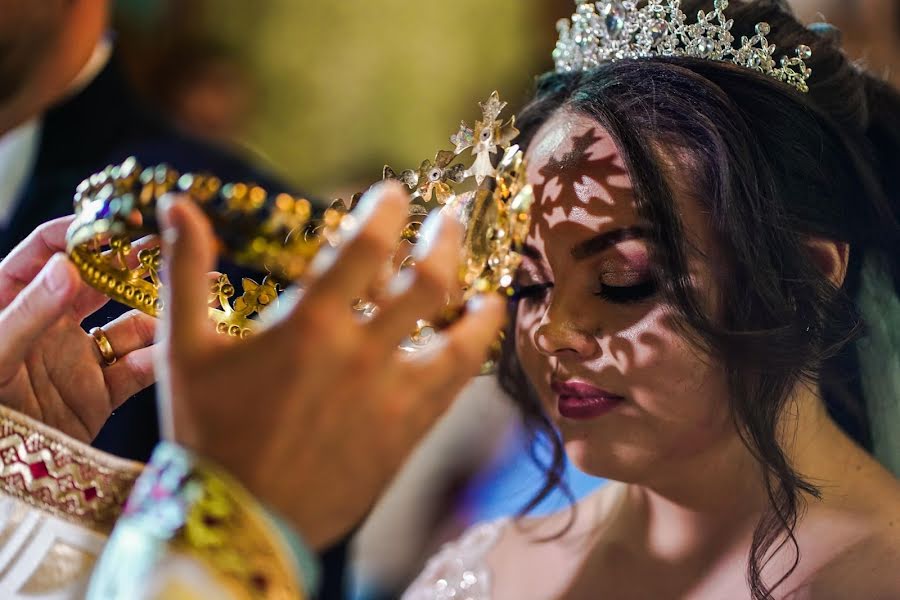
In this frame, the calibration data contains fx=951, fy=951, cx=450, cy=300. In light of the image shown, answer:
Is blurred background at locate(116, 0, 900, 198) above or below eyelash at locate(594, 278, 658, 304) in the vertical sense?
below

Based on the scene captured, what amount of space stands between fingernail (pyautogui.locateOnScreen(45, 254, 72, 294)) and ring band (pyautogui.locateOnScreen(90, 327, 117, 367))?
0.15 metres

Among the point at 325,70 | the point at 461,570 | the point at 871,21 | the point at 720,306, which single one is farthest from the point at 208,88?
the point at 720,306

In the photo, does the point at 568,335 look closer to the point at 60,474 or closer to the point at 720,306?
the point at 720,306

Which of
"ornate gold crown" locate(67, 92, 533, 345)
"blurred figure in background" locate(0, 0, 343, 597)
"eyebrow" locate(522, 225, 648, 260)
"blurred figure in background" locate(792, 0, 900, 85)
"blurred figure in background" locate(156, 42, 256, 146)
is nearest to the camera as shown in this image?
"ornate gold crown" locate(67, 92, 533, 345)

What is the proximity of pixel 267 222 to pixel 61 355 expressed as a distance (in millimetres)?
301

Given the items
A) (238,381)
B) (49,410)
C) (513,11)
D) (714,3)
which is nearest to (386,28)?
(513,11)

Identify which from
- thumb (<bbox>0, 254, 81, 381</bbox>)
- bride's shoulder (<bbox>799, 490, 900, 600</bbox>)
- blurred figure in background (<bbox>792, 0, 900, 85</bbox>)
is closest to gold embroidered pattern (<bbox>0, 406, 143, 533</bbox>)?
thumb (<bbox>0, 254, 81, 381</bbox>)

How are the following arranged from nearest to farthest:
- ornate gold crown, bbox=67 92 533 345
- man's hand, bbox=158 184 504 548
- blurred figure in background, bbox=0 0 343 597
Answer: man's hand, bbox=158 184 504 548 < ornate gold crown, bbox=67 92 533 345 < blurred figure in background, bbox=0 0 343 597

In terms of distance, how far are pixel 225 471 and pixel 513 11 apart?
2.54 meters

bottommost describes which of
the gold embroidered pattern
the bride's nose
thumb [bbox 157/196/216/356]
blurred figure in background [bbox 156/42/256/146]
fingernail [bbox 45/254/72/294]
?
blurred figure in background [bbox 156/42/256/146]

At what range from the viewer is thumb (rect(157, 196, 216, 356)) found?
0.51 metres

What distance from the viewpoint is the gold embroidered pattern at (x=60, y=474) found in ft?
2.38

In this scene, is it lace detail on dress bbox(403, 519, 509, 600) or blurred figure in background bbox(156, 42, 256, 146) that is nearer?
lace detail on dress bbox(403, 519, 509, 600)

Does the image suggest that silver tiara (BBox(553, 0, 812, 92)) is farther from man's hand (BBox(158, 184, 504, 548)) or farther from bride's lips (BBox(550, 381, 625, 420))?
man's hand (BBox(158, 184, 504, 548))
